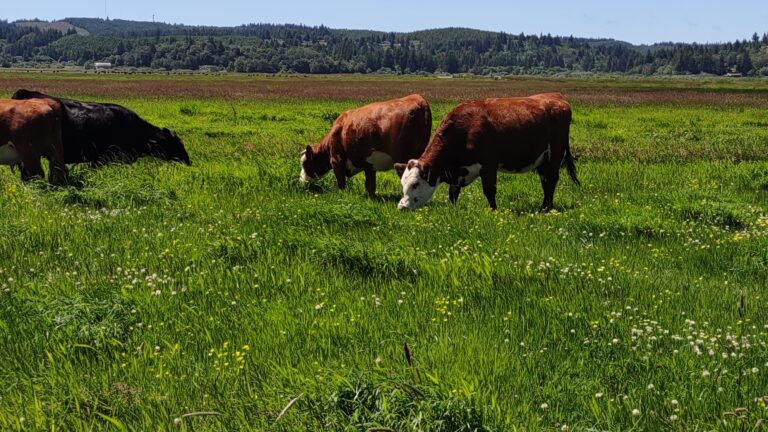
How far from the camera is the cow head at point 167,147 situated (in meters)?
15.8

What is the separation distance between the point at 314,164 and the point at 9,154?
609cm

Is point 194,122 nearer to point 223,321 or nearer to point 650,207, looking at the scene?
point 650,207

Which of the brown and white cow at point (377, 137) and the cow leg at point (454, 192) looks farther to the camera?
the brown and white cow at point (377, 137)

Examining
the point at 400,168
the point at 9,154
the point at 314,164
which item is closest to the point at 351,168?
the point at 314,164

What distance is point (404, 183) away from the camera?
10812 mm

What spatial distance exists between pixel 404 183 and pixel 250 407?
741 centimetres

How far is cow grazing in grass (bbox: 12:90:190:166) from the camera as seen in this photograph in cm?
1379

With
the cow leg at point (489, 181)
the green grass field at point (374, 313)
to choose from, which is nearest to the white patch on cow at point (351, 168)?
the green grass field at point (374, 313)

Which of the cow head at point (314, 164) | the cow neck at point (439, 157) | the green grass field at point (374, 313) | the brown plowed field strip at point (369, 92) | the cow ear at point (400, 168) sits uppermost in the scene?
the brown plowed field strip at point (369, 92)

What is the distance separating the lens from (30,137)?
11695mm

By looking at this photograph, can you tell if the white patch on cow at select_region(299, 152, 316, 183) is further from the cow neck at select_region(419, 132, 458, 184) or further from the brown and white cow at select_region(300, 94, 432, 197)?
the cow neck at select_region(419, 132, 458, 184)

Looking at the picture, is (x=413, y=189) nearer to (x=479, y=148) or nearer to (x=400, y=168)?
(x=400, y=168)

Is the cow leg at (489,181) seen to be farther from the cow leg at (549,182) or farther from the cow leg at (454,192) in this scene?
the cow leg at (549,182)

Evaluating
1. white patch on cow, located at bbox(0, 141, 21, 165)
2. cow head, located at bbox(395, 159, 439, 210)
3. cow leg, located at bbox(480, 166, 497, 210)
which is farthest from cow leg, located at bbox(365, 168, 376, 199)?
white patch on cow, located at bbox(0, 141, 21, 165)
